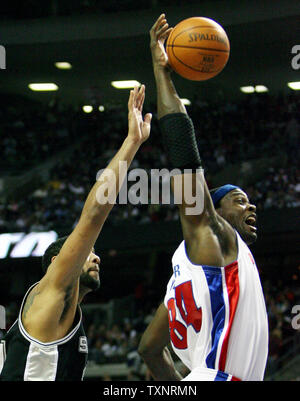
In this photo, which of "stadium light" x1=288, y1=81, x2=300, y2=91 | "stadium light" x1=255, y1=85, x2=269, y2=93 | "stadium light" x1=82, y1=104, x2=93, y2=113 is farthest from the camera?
"stadium light" x1=82, y1=104, x2=93, y2=113

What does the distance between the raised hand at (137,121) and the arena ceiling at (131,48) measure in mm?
14566

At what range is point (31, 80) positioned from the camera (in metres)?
21.7

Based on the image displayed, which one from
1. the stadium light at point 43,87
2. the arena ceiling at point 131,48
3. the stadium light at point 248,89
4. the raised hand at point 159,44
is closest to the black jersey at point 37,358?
the raised hand at point 159,44

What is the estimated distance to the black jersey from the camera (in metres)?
3.61

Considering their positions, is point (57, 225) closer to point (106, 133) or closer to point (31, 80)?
point (106, 133)

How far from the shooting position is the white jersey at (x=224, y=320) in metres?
3.39

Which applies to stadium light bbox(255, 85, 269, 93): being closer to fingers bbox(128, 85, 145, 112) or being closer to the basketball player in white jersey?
fingers bbox(128, 85, 145, 112)

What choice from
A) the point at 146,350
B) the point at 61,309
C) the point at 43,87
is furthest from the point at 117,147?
the point at 61,309

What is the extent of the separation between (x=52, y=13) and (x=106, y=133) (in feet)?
13.0

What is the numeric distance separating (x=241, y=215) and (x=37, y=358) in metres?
1.49

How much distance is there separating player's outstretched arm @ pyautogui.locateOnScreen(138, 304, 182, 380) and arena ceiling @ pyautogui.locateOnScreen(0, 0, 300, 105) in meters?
14.6

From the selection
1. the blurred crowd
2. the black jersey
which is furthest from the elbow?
the blurred crowd

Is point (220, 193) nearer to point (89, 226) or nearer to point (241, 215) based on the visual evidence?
point (241, 215)
